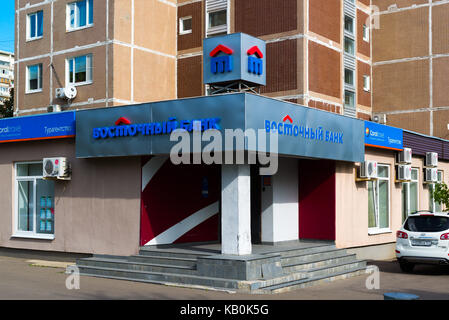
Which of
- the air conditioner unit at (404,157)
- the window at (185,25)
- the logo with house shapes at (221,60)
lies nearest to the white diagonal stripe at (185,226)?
the logo with house shapes at (221,60)

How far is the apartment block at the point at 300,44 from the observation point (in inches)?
943

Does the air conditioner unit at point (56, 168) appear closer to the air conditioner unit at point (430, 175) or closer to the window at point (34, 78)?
the window at point (34, 78)

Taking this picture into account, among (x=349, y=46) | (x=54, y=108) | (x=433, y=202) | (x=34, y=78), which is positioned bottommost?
(x=433, y=202)

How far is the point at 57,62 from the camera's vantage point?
2709 centimetres

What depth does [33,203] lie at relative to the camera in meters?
17.8

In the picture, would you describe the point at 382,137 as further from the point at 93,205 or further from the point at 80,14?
the point at 80,14

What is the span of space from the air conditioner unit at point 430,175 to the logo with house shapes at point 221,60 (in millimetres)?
10948

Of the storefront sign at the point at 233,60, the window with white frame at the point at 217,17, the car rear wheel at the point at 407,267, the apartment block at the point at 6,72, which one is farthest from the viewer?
the apartment block at the point at 6,72

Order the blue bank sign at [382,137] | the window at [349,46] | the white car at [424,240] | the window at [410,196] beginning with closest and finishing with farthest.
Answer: the white car at [424,240] < the blue bank sign at [382,137] < the window at [410,196] < the window at [349,46]

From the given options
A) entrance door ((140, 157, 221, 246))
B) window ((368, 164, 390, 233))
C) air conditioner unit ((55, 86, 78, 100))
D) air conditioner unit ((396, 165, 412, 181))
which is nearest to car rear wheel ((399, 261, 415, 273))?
window ((368, 164, 390, 233))

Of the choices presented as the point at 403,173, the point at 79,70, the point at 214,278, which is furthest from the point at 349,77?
the point at 214,278

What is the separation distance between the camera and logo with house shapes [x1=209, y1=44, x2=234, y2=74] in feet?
45.9

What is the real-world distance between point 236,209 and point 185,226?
3.34 m
